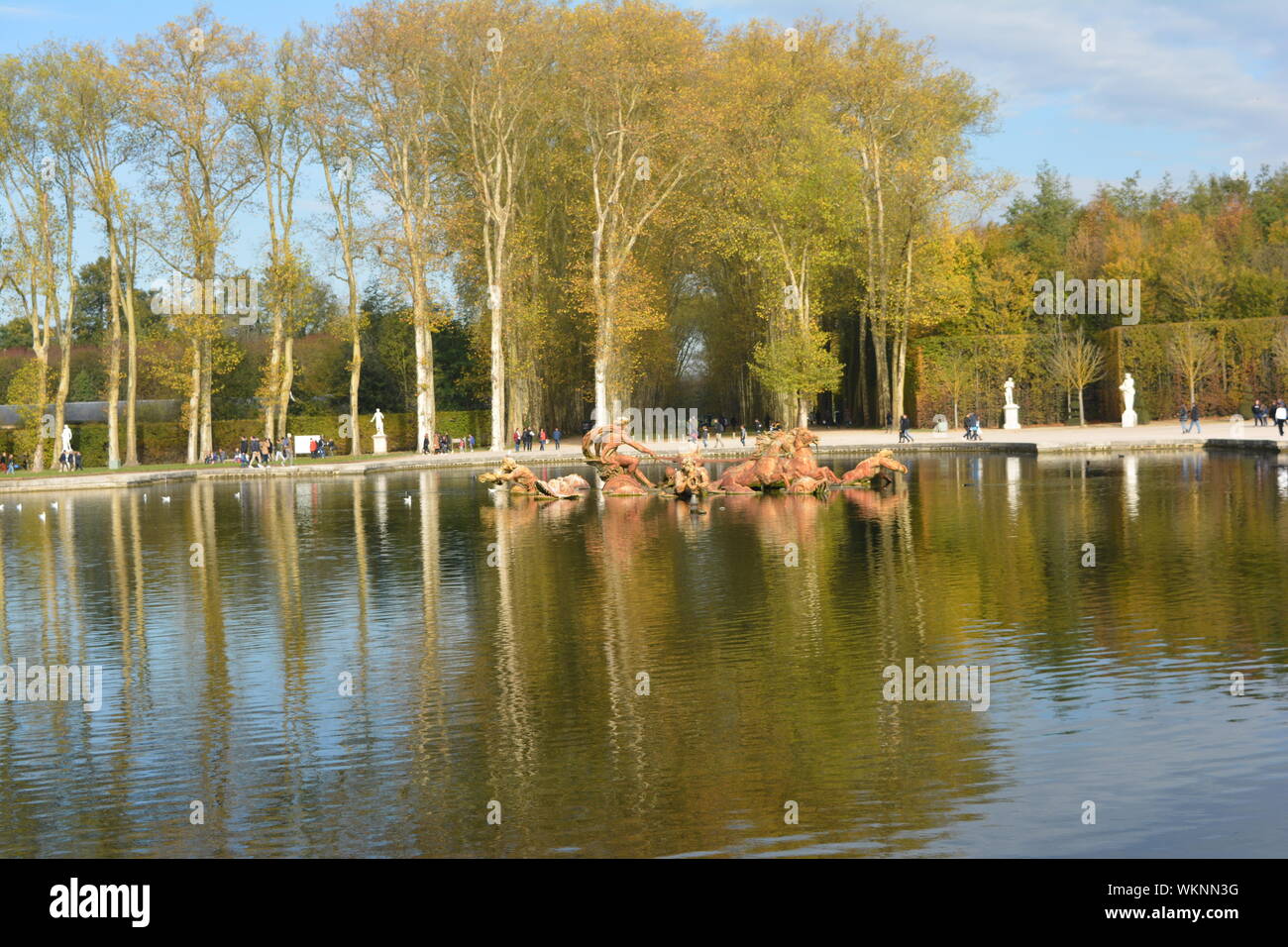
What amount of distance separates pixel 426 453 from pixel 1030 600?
43077mm

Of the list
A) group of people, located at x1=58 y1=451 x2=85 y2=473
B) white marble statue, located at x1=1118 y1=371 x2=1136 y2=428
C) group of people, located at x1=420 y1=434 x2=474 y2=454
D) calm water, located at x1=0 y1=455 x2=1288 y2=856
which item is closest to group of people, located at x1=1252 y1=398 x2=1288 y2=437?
white marble statue, located at x1=1118 y1=371 x2=1136 y2=428

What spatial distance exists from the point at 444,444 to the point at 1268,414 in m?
36.8

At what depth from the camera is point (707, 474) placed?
3256cm

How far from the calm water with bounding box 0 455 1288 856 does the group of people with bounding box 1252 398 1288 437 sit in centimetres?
2461

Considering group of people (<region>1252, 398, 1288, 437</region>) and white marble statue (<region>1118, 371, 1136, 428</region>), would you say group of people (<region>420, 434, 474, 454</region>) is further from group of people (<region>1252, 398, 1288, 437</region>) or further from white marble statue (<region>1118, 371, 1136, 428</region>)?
group of people (<region>1252, 398, 1288, 437</region>)

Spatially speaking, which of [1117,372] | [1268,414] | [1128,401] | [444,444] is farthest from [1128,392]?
[444,444]

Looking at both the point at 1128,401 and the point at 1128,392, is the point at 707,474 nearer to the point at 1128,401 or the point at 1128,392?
the point at 1128,392

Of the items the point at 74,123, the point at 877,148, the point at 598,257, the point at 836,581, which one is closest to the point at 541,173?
the point at 598,257

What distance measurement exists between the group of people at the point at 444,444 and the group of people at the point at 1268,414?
107 ft

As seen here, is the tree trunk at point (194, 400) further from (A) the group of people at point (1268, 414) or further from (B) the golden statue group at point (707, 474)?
(A) the group of people at point (1268, 414)

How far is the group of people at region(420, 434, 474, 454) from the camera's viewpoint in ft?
185

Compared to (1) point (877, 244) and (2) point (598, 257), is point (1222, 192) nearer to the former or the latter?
(1) point (877, 244)

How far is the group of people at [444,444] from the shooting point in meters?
56.5
